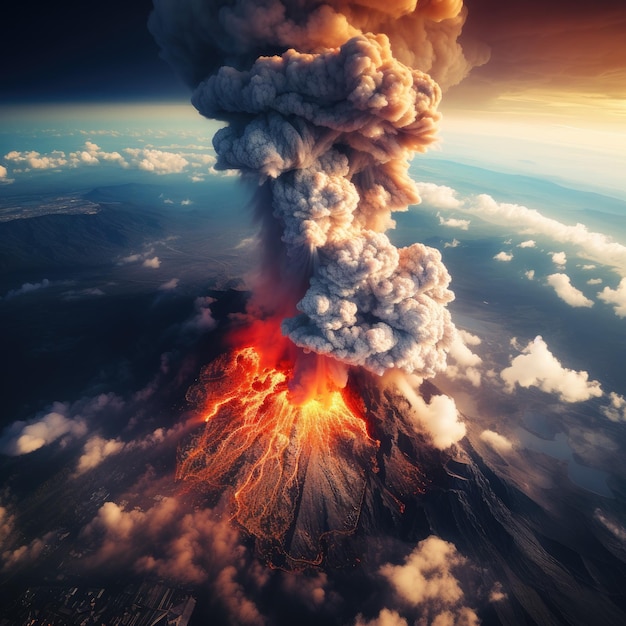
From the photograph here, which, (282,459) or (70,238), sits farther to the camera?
(70,238)

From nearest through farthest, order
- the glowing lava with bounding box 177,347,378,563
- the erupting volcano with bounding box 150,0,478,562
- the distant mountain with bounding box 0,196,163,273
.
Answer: the erupting volcano with bounding box 150,0,478,562 → the glowing lava with bounding box 177,347,378,563 → the distant mountain with bounding box 0,196,163,273

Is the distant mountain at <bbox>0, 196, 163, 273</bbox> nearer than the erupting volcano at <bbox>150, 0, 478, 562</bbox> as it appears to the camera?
No

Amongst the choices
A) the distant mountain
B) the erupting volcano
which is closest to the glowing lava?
the erupting volcano

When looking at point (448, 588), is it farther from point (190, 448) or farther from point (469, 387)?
point (469, 387)

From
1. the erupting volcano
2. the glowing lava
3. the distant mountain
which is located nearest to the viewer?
the erupting volcano

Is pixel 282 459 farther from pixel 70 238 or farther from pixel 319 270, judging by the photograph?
pixel 70 238

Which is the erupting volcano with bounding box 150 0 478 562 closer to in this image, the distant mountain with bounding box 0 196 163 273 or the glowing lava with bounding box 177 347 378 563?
the glowing lava with bounding box 177 347 378 563

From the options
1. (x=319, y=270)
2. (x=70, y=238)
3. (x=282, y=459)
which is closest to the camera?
(x=319, y=270)

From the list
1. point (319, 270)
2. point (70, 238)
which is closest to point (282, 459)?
point (319, 270)

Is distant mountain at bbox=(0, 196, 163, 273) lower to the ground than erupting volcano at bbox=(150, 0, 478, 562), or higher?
lower

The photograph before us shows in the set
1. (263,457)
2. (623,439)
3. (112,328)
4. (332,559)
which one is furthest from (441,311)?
(623,439)

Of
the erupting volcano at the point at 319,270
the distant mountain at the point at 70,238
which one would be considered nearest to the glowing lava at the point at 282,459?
the erupting volcano at the point at 319,270
